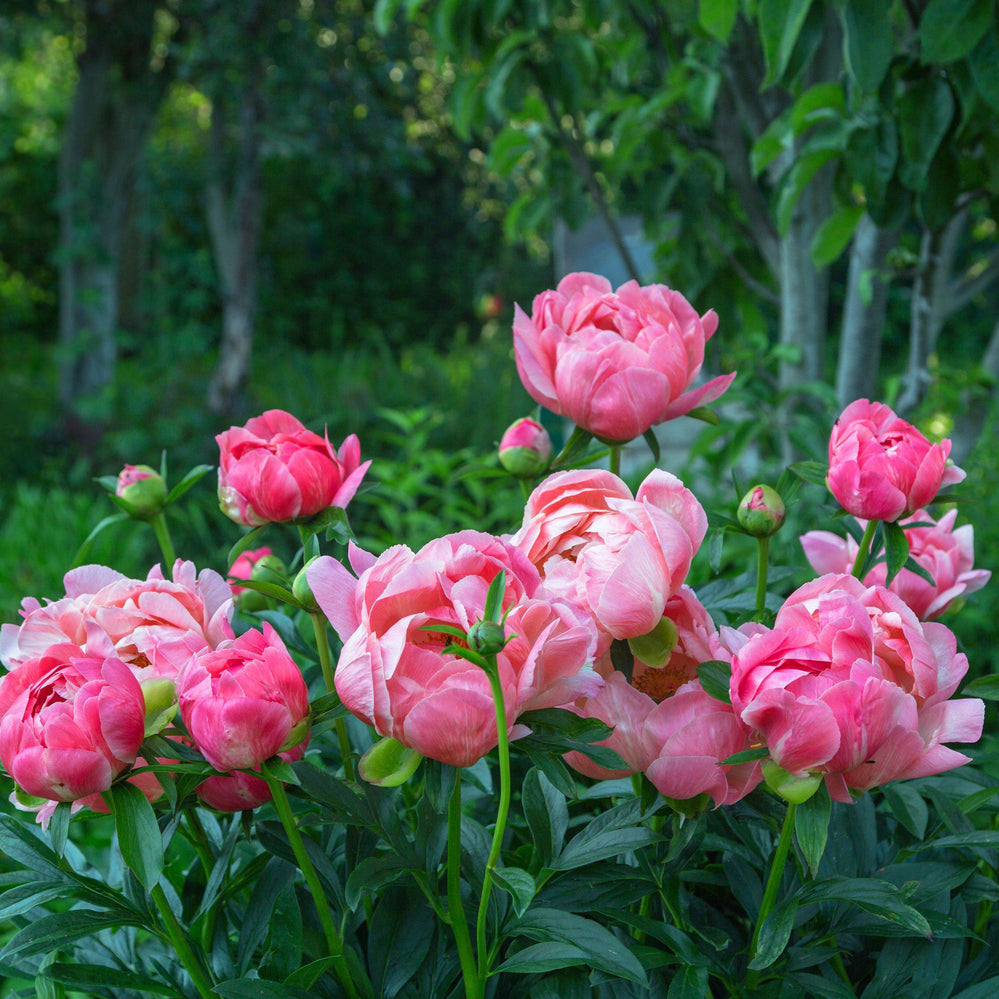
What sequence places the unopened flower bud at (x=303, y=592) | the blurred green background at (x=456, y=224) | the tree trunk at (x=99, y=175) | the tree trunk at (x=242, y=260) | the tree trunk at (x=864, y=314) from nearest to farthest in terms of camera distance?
1. the unopened flower bud at (x=303, y=592)
2. the blurred green background at (x=456, y=224)
3. the tree trunk at (x=864, y=314)
4. the tree trunk at (x=242, y=260)
5. the tree trunk at (x=99, y=175)

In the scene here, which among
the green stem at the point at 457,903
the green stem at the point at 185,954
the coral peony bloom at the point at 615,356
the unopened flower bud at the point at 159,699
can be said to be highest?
the coral peony bloom at the point at 615,356

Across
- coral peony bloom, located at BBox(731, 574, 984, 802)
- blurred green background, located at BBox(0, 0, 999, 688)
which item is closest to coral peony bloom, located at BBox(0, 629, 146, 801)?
coral peony bloom, located at BBox(731, 574, 984, 802)

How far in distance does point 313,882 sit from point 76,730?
0.13 m

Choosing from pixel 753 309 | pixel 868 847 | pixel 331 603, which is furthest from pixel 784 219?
pixel 331 603

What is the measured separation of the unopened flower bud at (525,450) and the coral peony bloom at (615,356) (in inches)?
1.3

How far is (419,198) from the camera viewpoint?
723 cm

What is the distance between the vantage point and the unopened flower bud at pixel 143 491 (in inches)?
21.8

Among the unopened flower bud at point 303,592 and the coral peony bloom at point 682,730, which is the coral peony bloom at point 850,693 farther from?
the unopened flower bud at point 303,592

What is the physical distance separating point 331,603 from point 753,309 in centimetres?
144

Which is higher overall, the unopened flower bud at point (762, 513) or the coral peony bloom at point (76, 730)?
the unopened flower bud at point (762, 513)

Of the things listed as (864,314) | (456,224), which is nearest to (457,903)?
(864,314)

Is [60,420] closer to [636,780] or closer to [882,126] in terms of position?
[882,126]

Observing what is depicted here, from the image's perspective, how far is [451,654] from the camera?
35cm

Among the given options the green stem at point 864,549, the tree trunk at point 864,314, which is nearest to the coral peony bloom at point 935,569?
the green stem at point 864,549
